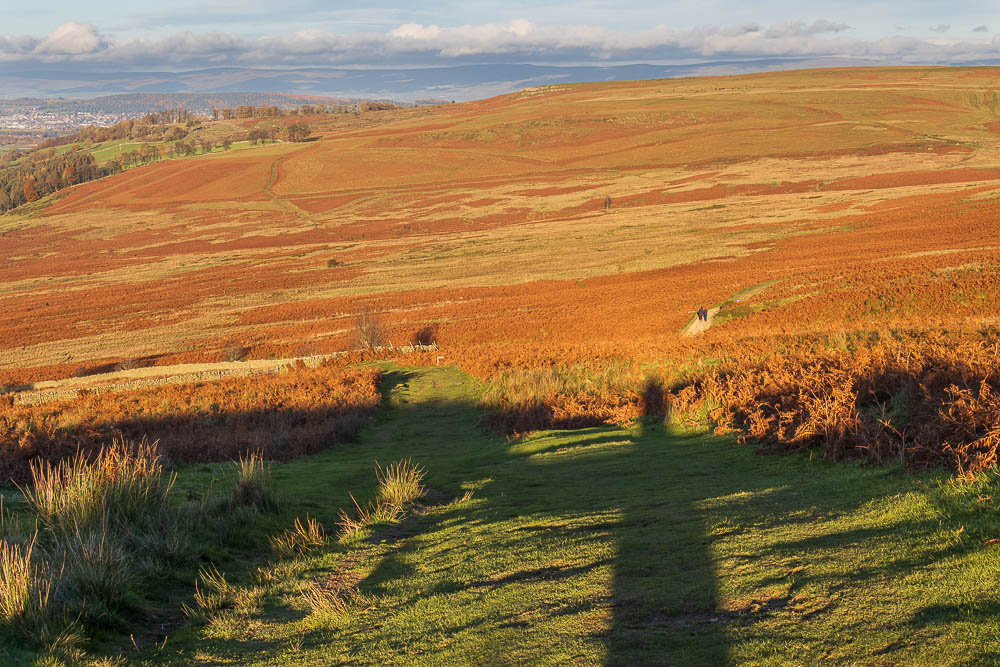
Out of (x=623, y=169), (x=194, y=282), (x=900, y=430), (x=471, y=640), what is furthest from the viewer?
(x=623, y=169)

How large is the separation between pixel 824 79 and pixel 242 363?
187 metres

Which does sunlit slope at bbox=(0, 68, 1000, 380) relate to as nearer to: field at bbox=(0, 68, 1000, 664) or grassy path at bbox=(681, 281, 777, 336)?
field at bbox=(0, 68, 1000, 664)

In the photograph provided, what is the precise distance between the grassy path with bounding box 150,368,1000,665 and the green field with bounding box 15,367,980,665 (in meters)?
0.02

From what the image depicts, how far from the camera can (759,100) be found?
150 metres

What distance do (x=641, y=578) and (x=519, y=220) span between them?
78.5 m

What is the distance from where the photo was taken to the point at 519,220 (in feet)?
273

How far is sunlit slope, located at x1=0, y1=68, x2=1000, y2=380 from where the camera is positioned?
4069 centimetres

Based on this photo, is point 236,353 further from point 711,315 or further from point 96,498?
point 96,498

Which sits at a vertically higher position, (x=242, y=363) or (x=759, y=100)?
(x=759, y=100)

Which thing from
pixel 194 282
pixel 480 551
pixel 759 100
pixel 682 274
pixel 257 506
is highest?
pixel 759 100

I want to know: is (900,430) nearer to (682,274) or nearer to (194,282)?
(682,274)

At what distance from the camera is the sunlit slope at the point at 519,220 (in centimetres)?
4069

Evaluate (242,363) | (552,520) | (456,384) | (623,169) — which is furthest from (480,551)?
(623,169)

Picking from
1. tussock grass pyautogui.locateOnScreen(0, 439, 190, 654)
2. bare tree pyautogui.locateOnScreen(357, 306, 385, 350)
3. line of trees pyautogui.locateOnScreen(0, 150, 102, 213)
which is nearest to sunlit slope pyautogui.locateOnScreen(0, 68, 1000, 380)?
bare tree pyautogui.locateOnScreen(357, 306, 385, 350)
